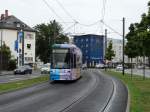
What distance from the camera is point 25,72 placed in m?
71.2

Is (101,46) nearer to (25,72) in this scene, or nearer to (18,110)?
(25,72)

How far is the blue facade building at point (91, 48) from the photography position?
534ft

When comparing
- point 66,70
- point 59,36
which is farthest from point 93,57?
point 66,70

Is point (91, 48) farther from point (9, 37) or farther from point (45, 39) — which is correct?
point (9, 37)

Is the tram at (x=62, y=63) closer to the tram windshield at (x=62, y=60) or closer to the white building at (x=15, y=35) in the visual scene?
the tram windshield at (x=62, y=60)

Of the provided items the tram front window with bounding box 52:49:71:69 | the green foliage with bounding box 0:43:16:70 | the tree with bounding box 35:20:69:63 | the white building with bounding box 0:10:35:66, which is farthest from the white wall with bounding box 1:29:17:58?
the tram front window with bounding box 52:49:71:69

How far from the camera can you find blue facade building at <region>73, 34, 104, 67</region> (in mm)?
162750

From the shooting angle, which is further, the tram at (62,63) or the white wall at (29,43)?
the white wall at (29,43)

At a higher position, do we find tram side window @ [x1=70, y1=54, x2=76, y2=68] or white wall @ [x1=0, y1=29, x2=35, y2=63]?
white wall @ [x1=0, y1=29, x2=35, y2=63]

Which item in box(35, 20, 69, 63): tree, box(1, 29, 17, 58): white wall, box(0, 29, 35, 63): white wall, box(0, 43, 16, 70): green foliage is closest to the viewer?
box(0, 43, 16, 70): green foliage

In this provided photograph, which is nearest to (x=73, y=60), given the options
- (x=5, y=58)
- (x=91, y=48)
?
(x=5, y=58)

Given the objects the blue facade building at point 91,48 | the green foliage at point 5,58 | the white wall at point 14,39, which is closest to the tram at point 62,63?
the green foliage at point 5,58

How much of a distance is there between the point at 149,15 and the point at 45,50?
361 ft

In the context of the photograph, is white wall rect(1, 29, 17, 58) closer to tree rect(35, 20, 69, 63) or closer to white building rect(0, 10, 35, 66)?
white building rect(0, 10, 35, 66)
